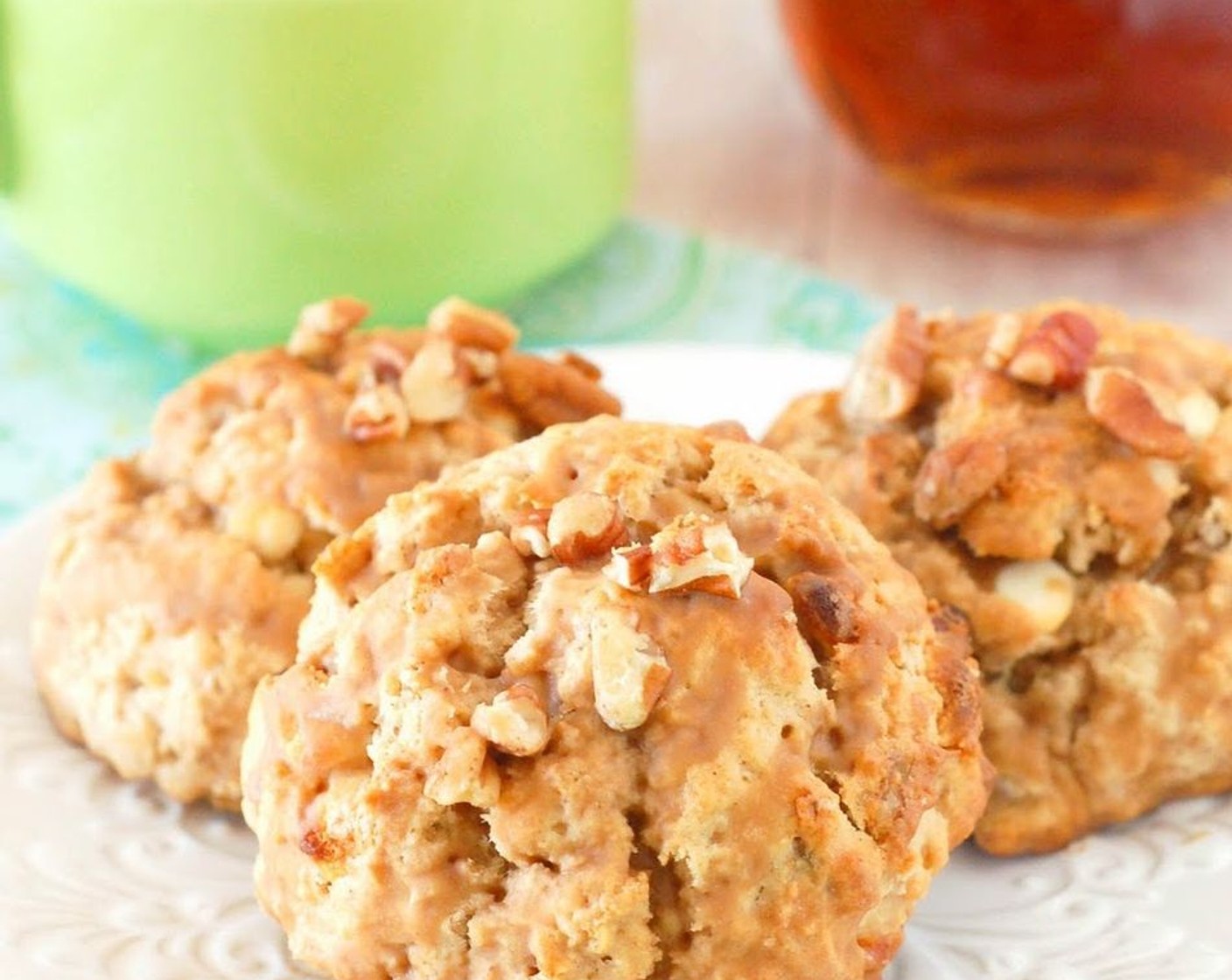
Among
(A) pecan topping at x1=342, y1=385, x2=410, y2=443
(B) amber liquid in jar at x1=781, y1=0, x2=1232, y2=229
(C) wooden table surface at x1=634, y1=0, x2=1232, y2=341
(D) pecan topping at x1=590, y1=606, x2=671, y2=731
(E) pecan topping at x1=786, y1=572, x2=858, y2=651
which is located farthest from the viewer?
(C) wooden table surface at x1=634, y1=0, x2=1232, y2=341

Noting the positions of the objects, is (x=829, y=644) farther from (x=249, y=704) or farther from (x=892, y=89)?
(x=892, y=89)

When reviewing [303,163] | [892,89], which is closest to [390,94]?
[303,163]

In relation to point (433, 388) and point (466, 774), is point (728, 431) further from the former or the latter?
point (466, 774)

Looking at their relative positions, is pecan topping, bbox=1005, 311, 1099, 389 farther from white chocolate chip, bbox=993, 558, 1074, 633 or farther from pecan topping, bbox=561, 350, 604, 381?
pecan topping, bbox=561, 350, 604, 381

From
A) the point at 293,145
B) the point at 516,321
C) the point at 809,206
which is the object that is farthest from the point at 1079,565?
the point at 809,206

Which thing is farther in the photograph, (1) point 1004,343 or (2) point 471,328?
(2) point 471,328

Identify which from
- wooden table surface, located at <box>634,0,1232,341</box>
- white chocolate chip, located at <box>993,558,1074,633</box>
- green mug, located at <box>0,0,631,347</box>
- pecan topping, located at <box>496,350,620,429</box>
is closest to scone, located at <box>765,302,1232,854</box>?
white chocolate chip, located at <box>993,558,1074,633</box>
